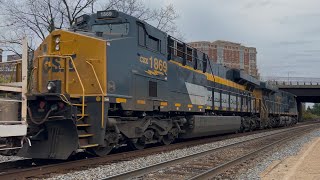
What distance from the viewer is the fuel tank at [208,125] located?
14.2 m

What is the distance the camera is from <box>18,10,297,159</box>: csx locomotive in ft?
26.9

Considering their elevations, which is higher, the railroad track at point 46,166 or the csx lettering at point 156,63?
the csx lettering at point 156,63

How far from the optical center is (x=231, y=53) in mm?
59562

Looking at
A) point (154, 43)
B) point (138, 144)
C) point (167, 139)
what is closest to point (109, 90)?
point (138, 144)

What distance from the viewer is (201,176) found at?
→ 7414mm

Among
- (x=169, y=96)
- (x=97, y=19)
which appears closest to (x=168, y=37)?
(x=169, y=96)

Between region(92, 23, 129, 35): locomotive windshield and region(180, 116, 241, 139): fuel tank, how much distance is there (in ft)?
17.0

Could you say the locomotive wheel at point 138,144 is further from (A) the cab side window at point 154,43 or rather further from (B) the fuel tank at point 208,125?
(B) the fuel tank at point 208,125

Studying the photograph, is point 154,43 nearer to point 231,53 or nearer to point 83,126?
point 83,126

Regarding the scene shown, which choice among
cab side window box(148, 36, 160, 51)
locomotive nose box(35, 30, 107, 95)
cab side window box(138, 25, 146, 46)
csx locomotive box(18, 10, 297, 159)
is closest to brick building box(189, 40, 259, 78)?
csx locomotive box(18, 10, 297, 159)

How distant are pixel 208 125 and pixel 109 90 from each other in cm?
725

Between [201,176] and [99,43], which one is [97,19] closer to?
[99,43]

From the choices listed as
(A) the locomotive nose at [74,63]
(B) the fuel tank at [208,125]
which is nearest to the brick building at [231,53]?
(B) the fuel tank at [208,125]

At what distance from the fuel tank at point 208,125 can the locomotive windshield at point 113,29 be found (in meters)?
5.19
